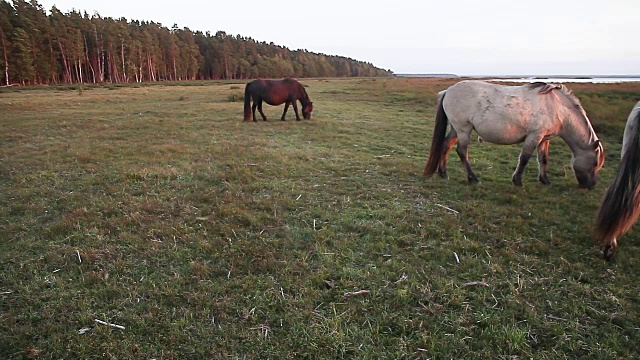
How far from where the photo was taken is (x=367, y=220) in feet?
14.9

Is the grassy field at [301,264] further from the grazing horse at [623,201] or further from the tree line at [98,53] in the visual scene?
the tree line at [98,53]

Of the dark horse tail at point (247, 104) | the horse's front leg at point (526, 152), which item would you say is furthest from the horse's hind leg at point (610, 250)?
the dark horse tail at point (247, 104)

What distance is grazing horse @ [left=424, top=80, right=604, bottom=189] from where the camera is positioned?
18.7 feet

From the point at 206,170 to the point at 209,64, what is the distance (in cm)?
6846

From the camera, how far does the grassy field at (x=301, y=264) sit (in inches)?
97.0

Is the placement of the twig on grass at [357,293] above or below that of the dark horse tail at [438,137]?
below

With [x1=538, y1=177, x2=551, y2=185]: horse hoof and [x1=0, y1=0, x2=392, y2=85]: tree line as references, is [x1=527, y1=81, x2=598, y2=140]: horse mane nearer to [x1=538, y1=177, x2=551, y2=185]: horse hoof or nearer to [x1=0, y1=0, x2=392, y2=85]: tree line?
[x1=538, y1=177, x2=551, y2=185]: horse hoof

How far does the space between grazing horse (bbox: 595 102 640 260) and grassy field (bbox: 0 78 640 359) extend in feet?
1.20

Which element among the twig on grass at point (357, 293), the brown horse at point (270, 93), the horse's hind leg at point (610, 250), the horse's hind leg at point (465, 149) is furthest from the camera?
the brown horse at point (270, 93)

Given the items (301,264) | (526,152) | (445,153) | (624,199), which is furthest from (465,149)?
(301,264)

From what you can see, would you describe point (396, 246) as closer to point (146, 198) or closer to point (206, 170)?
point (146, 198)

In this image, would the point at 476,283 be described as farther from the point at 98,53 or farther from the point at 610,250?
the point at 98,53

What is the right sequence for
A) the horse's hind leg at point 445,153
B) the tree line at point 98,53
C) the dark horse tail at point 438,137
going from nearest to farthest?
the dark horse tail at point 438,137 < the horse's hind leg at point 445,153 < the tree line at point 98,53

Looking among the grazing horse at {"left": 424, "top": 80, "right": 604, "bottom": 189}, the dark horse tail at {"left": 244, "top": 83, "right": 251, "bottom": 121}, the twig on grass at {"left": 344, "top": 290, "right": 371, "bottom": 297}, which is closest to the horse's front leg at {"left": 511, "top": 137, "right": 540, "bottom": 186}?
the grazing horse at {"left": 424, "top": 80, "right": 604, "bottom": 189}
